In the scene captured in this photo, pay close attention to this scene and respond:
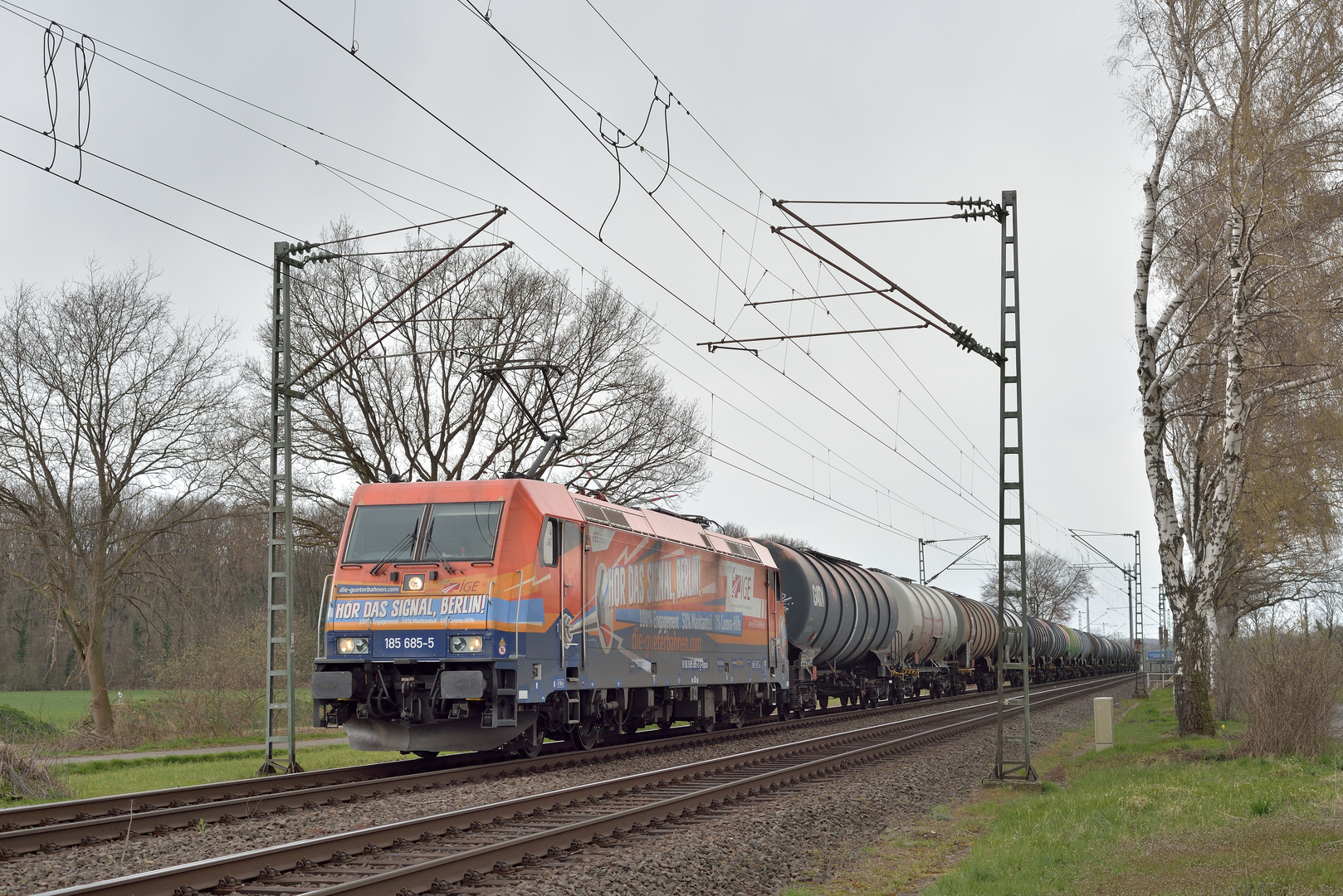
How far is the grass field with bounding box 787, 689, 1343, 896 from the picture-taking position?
25.4 feet

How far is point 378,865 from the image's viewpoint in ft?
27.2

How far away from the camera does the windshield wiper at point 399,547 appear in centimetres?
1452

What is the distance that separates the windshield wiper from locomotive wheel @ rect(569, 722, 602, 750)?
4.31m

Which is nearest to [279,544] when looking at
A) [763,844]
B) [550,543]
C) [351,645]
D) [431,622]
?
[351,645]

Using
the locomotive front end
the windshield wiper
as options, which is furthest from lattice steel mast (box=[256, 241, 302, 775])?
the windshield wiper

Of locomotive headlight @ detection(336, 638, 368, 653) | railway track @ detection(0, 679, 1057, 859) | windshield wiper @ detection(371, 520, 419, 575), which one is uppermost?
windshield wiper @ detection(371, 520, 419, 575)

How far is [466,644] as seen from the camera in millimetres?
13750

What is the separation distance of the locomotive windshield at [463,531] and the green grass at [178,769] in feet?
12.5

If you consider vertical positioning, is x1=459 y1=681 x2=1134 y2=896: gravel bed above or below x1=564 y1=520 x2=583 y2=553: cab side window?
below

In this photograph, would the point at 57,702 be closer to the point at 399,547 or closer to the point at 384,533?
the point at 384,533

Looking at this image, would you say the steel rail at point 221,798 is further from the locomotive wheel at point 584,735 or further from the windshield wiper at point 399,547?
the windshield wiper at point 399,547

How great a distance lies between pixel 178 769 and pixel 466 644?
6295 mm

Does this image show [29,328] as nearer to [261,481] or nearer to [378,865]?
[261,481]

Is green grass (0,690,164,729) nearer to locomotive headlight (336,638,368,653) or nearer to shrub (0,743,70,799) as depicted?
shrub (0,743,70,799)
